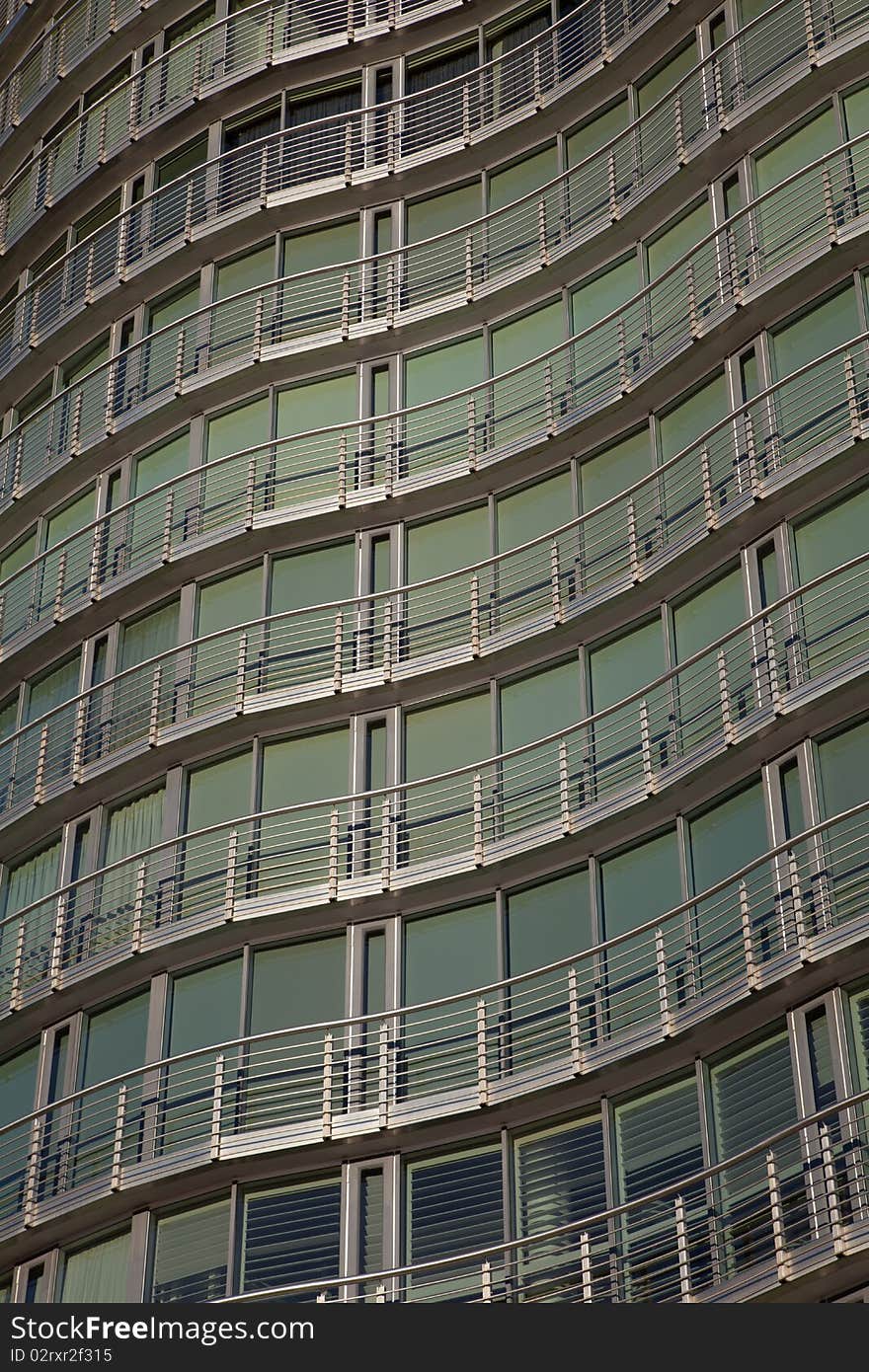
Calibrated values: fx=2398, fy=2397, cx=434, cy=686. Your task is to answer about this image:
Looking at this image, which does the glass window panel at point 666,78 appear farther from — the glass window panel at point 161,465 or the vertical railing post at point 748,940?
the vertical railing post at point 748,940

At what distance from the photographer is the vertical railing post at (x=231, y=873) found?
32.0 meters

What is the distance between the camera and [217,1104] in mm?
30266

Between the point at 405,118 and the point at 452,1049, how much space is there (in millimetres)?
16393

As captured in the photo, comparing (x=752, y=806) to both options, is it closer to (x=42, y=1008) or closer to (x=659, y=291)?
(x=659, y=291)

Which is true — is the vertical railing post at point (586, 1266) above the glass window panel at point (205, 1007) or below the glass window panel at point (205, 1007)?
below

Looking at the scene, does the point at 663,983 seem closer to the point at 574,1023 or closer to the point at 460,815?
the point at 574,1023

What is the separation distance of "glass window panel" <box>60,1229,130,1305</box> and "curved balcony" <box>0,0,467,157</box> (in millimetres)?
19600

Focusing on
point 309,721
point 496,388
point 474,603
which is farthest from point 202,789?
point 496,388

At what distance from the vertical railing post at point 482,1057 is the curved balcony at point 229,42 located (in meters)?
17.7

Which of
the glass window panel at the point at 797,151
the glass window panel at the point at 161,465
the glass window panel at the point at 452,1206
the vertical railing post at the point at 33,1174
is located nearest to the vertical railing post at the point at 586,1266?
the glass window panel at the point at 452,1206

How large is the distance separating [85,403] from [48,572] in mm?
3111

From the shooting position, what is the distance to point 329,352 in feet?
121

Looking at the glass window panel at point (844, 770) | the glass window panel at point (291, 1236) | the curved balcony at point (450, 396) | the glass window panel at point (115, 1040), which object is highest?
the curved balcony at point (450, 396)

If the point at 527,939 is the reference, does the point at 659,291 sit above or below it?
above
